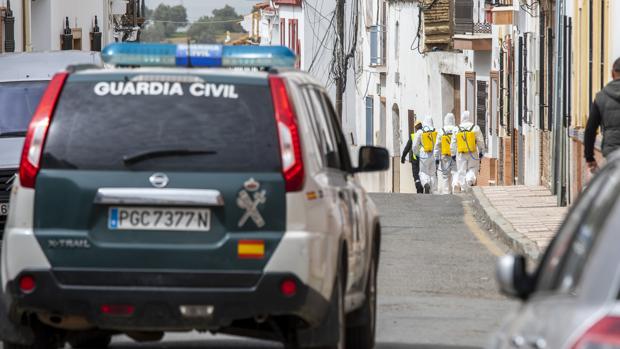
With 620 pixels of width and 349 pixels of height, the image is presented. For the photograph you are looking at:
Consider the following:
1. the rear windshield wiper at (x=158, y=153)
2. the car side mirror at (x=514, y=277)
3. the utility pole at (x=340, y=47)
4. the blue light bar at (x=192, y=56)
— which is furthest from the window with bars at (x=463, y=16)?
the car side mirror at (x=514, y=277)

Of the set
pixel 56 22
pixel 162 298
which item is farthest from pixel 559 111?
pixel 56 22

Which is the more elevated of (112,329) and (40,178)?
(40,178)

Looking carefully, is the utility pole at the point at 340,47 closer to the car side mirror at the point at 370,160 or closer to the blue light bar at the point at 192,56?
the car side mirror at the point at 370,160

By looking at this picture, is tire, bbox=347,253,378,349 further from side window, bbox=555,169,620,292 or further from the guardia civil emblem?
side window, bbox=555,169,620,292

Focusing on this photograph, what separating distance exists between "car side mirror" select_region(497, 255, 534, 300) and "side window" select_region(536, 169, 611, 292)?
0.14 ft

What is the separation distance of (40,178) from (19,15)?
27703 mm

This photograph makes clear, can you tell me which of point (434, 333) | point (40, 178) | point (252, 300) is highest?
point (40, 178)

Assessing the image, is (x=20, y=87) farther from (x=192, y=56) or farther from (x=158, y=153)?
(x=158, y=153)

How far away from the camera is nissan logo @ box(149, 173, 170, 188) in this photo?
8.16 m

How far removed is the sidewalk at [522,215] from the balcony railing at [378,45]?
26372 mm

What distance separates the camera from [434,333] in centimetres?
1141

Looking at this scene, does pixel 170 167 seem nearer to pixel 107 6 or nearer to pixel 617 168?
pixel 617 168

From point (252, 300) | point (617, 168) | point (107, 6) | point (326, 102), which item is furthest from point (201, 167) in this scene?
point (107, 6)

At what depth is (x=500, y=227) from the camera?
20.2 meters
